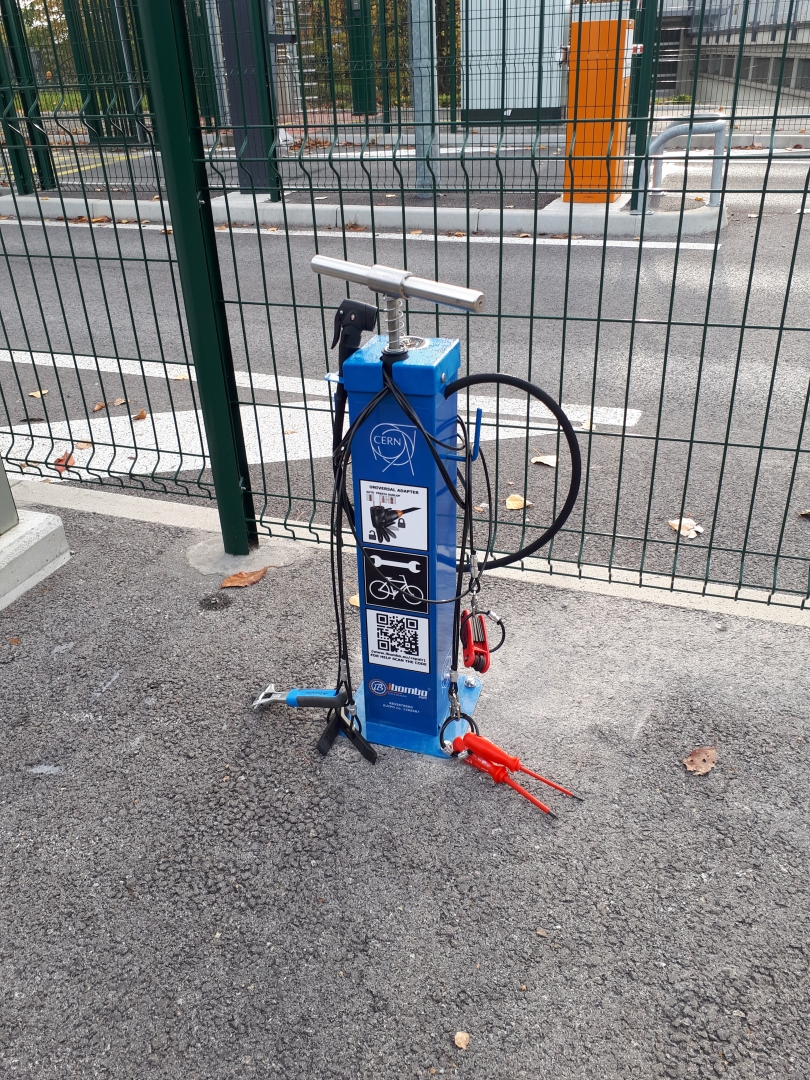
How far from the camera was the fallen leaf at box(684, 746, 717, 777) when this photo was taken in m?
2.54

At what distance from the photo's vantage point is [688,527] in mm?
3781

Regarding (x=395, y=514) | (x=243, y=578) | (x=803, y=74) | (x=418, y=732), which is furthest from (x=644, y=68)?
(x=418, y=732)

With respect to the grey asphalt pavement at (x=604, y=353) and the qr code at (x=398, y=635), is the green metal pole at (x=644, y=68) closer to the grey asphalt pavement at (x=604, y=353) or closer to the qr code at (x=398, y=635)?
the grey asphalt pavement at (x=604, y=353)

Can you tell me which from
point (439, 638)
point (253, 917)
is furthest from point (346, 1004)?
point (439, 638)

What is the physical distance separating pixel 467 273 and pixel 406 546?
1.09 metres

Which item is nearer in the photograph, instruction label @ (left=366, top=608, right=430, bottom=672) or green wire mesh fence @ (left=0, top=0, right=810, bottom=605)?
instruction label @ (left=366, top=608, right=430, bottom=672)

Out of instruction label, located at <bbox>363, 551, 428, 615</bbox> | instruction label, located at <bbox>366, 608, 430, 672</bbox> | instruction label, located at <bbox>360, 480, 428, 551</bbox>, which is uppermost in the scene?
instruction label, located at <bbox>360, 480, 428, 551</bbox>

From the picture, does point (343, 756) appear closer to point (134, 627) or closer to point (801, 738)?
point (134, 627)

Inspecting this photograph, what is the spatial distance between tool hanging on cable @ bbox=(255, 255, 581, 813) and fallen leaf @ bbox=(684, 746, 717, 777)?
0.52 metres

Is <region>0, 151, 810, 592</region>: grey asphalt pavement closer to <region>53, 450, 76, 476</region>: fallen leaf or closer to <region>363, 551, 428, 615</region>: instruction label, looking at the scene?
<region>53, 450, 76, 476</region>: fallen leaf

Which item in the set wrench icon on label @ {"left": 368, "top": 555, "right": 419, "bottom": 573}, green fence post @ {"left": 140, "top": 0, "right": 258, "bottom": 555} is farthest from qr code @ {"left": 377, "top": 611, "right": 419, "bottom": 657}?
green fence post @ {"left": 140, "top": 0, "right": 258, "bottom": 555}

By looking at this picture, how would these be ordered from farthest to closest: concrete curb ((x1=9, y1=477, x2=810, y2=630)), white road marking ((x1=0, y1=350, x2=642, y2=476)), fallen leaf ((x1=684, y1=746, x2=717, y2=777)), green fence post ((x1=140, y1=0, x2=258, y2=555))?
white road marking ((x1=0, y1=350, x2=642, y2=476)), concrete curb ((x1=9, y1=477, x2=810, y2=630)), green fence post ((x1=140, y1=0, x2=258, y2=555)), fallen leaf ((x1=684, y1=746, x2=717, y2=777))

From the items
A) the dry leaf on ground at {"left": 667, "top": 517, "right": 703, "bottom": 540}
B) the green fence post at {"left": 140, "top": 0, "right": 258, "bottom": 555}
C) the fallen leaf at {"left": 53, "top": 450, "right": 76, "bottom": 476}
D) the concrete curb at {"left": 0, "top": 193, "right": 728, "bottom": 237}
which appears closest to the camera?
the green fence post at {"left": 140, "top": 0, "right": 258, "bottom": 555}

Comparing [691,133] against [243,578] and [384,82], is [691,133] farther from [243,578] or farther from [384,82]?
[243,578]
